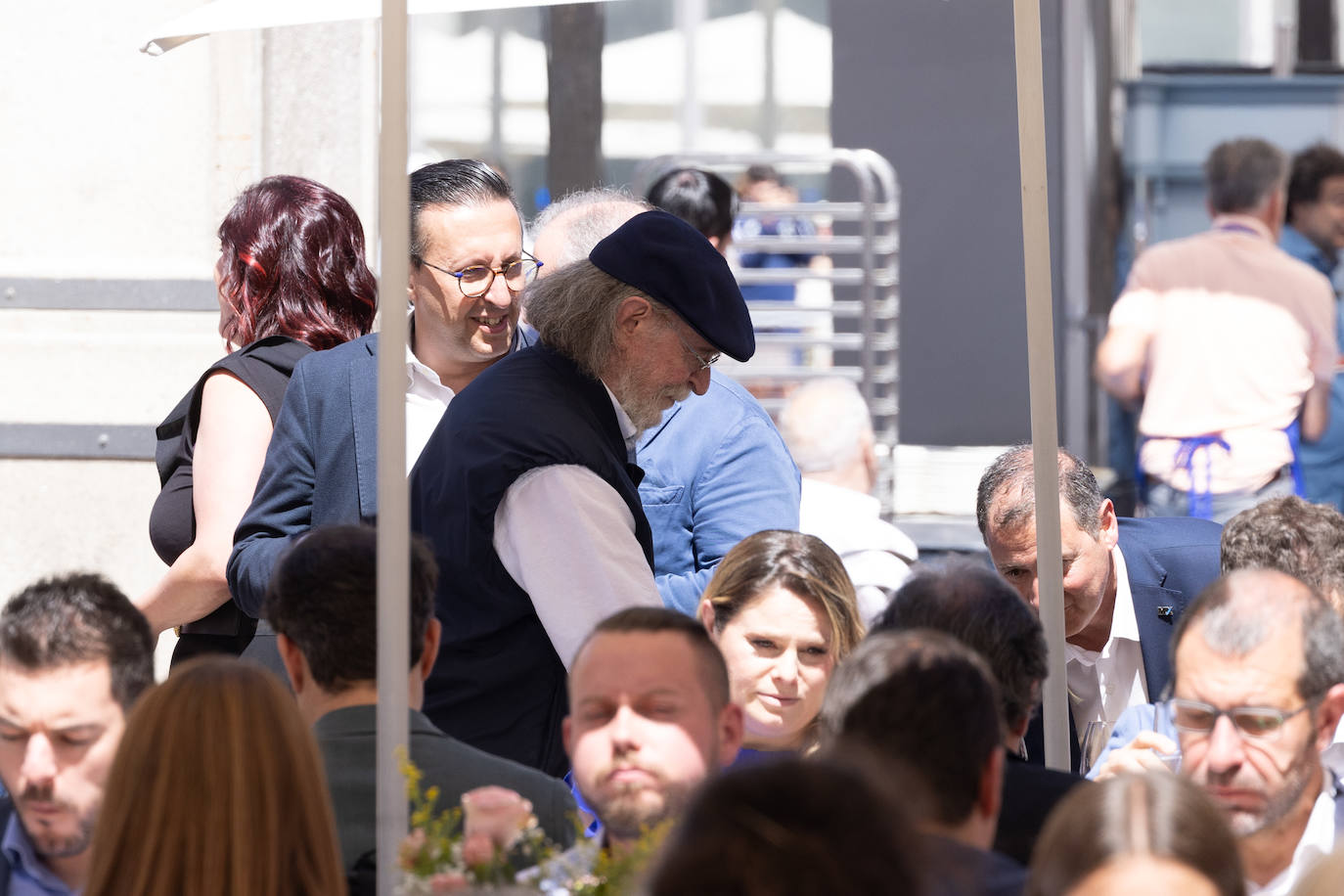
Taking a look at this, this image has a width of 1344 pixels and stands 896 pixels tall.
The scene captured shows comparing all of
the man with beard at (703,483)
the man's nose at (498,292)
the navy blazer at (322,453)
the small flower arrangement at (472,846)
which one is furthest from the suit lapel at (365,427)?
the small flower arrangement at (472,846)

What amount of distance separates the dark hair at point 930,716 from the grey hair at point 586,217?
1.45 m

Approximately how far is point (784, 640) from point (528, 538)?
670 mm

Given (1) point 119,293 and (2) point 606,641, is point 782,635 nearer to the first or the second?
(2) point 606,641

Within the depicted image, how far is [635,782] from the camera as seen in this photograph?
209 cm

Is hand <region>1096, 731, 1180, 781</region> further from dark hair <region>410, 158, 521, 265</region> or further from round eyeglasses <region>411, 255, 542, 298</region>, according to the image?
dark hair <region>410, 158, 521, 265</region>

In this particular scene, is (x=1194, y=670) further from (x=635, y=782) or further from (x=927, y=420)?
(x=927, y=420)

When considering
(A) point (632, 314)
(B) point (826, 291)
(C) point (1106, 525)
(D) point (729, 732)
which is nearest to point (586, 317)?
(A) point (632, 314)

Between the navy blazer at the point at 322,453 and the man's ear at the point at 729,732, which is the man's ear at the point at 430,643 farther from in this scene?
the navy blazer at the point at 322,453

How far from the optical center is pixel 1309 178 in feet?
20.4

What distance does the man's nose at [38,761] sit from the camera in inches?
86.2

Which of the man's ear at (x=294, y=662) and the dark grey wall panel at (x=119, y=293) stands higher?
→ the dark grey wall panel at (x=119, y=293)

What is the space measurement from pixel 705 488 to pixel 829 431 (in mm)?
1759

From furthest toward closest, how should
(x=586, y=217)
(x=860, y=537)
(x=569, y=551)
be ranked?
(x=860, y=537)
(x=586, y=217)
(x=569, y=551)

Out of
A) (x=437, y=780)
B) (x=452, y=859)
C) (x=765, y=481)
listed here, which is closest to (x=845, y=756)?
(x=452, y=859)
